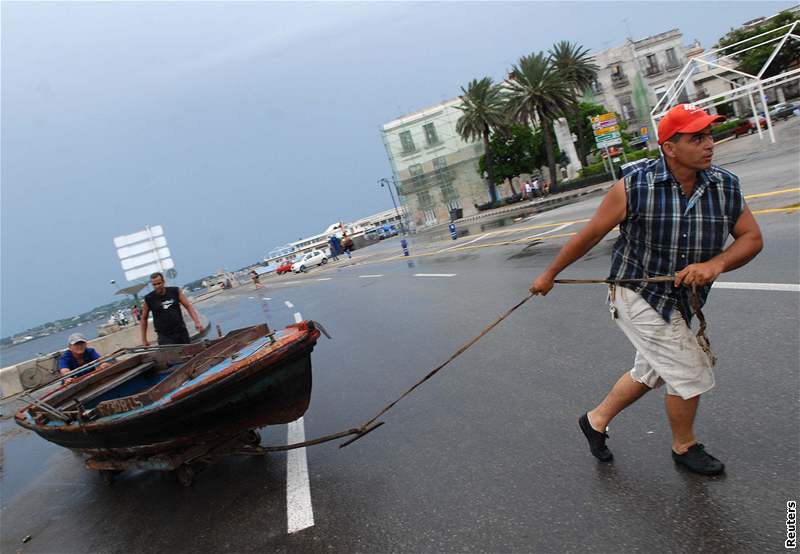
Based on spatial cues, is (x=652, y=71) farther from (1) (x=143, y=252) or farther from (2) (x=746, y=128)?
(1) (x=143, y=252)

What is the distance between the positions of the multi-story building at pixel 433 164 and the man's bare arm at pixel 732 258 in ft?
245

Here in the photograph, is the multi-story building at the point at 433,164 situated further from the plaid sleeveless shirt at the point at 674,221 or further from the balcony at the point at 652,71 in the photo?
the plaid sleeveless shirt at the point at 674,221

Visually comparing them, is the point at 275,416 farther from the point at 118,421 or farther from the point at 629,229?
the point at 629,229

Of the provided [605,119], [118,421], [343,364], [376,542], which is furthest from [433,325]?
[605,119]

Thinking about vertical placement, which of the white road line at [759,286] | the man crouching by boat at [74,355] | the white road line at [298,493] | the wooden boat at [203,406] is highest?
the man crouching by boat at [74,355]

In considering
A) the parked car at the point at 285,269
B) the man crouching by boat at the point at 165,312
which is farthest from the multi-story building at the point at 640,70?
the man crouching by boat at the point at 165,312

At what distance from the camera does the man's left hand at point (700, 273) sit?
2.91 m

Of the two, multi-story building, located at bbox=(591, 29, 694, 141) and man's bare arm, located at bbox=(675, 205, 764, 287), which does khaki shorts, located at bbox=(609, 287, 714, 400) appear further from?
multi-story building, located at bbox=(591, 29, 694, 141)

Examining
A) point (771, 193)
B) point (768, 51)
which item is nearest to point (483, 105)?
point (768, 51)

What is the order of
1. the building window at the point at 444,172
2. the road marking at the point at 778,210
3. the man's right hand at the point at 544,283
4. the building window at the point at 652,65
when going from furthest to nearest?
the building window at the point at 444,172 → the building window at the point at 652,65 → the road marking at the point at 778,210 → the man's right hand at the point at 544,283

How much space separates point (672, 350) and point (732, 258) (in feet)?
1.87

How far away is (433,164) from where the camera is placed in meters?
77.9

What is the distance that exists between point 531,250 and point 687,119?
12.6 meters

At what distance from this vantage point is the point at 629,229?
126 inches
